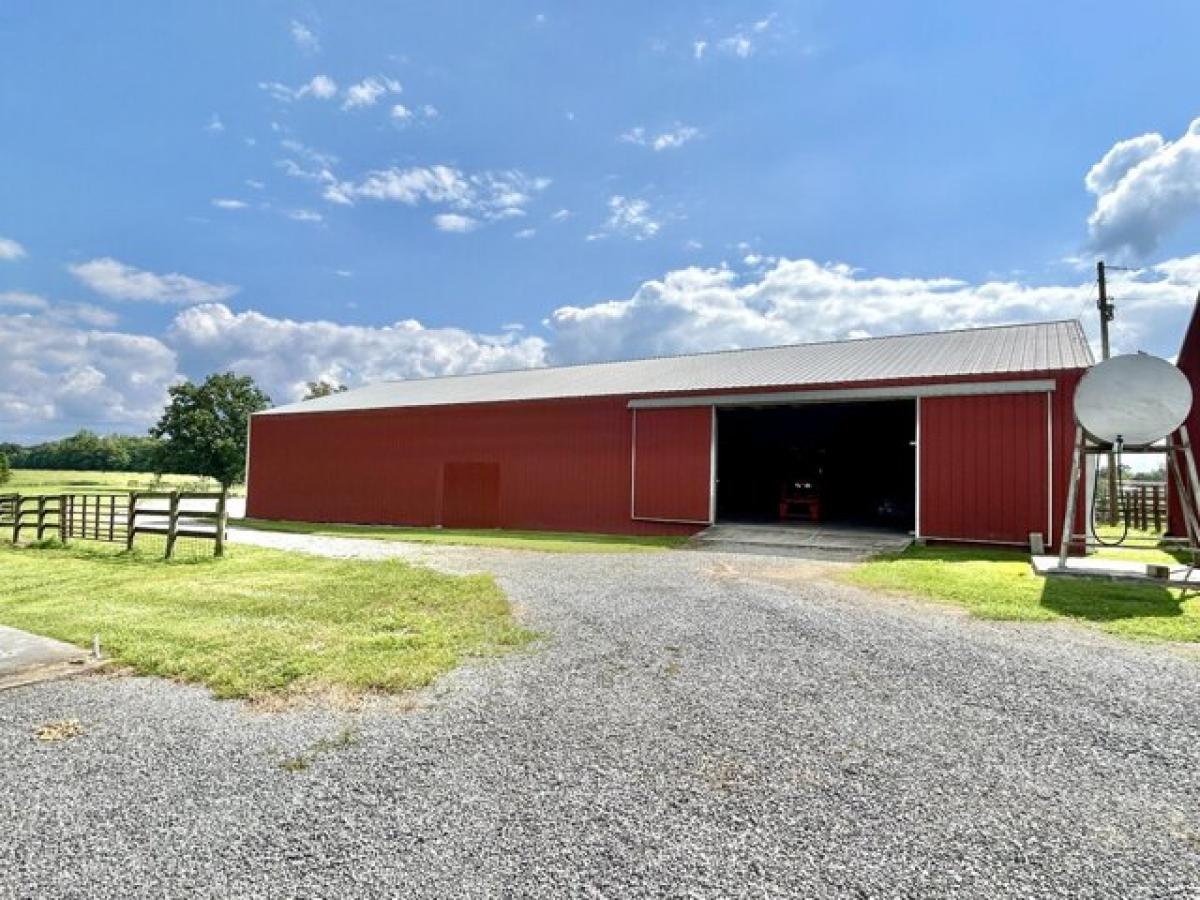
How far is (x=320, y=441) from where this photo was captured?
20344 mm

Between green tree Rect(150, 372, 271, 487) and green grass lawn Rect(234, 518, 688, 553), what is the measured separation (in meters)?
26.6

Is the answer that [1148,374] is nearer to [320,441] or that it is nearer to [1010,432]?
[1010,432]

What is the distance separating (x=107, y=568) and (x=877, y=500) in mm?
18817

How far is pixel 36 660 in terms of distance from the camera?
519 cm

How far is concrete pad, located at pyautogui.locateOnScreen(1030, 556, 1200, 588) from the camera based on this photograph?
25.9 ft

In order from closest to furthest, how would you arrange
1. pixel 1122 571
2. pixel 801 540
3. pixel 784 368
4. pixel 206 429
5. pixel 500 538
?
pixel 1122 571
pixel 801 540
pixel 500 538
pixel 784 368
pixel 206 429

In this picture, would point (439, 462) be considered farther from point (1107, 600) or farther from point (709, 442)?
point (1107, 600)

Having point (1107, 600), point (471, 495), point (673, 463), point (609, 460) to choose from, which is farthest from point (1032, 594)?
point (471, 495)

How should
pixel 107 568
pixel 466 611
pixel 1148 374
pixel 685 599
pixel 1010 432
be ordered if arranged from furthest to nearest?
pixel 1010 432 → pixel 107 568 → pixel 1148 374 → pixel 685 599 → pixel 466 611

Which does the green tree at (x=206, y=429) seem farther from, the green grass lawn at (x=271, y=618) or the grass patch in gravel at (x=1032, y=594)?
the grass patch in gravel at (x=1032, y=594)

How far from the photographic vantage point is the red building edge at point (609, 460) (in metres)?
11.6

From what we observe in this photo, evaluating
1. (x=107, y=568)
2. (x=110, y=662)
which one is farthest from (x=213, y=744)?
(x=107, y=568)

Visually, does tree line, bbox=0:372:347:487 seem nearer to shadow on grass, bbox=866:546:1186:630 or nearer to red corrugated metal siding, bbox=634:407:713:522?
red corrugated metal siding, bbox=634:407:713:522

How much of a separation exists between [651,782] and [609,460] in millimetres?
12555
